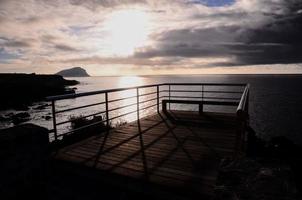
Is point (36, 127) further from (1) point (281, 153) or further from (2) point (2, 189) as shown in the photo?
(1) point (281, 153)

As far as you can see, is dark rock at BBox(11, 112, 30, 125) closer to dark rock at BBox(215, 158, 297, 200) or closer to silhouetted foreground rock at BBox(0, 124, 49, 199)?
silhouetted foreground rock at BBox(0, 124, 49, 199)

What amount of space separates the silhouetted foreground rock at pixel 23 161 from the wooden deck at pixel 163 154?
89cm

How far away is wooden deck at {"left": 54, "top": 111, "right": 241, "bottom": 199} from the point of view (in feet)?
11.4

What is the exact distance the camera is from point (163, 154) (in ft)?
15.5

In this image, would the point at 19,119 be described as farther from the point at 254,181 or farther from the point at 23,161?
the point at 254,181

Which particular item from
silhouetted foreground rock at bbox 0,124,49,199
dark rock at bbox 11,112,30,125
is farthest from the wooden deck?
dark rock at bbox 11,112,30,125

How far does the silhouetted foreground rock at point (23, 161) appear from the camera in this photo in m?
2.93

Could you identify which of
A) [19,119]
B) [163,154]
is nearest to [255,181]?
[163,154]

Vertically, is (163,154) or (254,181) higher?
(254,181)

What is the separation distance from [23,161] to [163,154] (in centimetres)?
262

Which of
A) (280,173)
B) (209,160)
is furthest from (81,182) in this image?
(280,173)

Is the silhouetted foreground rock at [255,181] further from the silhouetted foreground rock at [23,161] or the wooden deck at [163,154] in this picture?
the silhouetted foreground rock at [23,161]

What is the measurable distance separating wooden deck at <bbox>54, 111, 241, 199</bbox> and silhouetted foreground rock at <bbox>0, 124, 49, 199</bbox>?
891 mm

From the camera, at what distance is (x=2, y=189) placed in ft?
9.62
